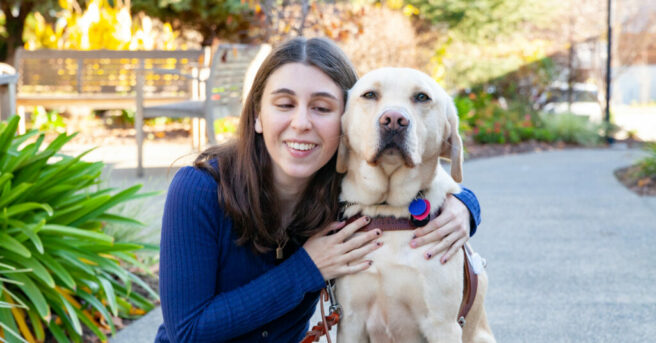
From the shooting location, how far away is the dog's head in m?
2.25

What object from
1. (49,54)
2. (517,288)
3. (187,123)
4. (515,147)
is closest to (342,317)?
(517,288)

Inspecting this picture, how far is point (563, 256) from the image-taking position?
5.08m

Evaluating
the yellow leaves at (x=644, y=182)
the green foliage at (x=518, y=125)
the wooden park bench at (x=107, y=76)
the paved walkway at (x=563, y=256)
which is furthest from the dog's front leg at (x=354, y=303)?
the green foliage at (x=518, y=125)

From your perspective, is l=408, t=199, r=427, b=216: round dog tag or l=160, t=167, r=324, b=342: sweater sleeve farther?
l=408, t=199, r=427, b=216: round dog tag

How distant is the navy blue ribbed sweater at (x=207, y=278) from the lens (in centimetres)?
228

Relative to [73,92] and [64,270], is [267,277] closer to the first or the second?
[64,270]

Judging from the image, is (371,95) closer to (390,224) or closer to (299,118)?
(299,118)

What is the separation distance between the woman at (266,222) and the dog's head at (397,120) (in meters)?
0.09

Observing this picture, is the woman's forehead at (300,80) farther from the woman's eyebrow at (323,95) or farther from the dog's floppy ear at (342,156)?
the dog's floppy ear at (342,156)

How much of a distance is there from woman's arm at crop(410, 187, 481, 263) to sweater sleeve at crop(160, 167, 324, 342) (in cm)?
38

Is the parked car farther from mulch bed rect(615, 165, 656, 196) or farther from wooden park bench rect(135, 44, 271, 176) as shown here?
wooden park bench rect(135, 44, 271, 176)

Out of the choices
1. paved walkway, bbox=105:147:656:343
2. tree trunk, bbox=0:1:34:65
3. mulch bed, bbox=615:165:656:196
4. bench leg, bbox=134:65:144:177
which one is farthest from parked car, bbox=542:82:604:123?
tree trunk, bbox=0:1:34:65

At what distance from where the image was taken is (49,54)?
9.71 metres

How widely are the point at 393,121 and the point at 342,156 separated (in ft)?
0.97
